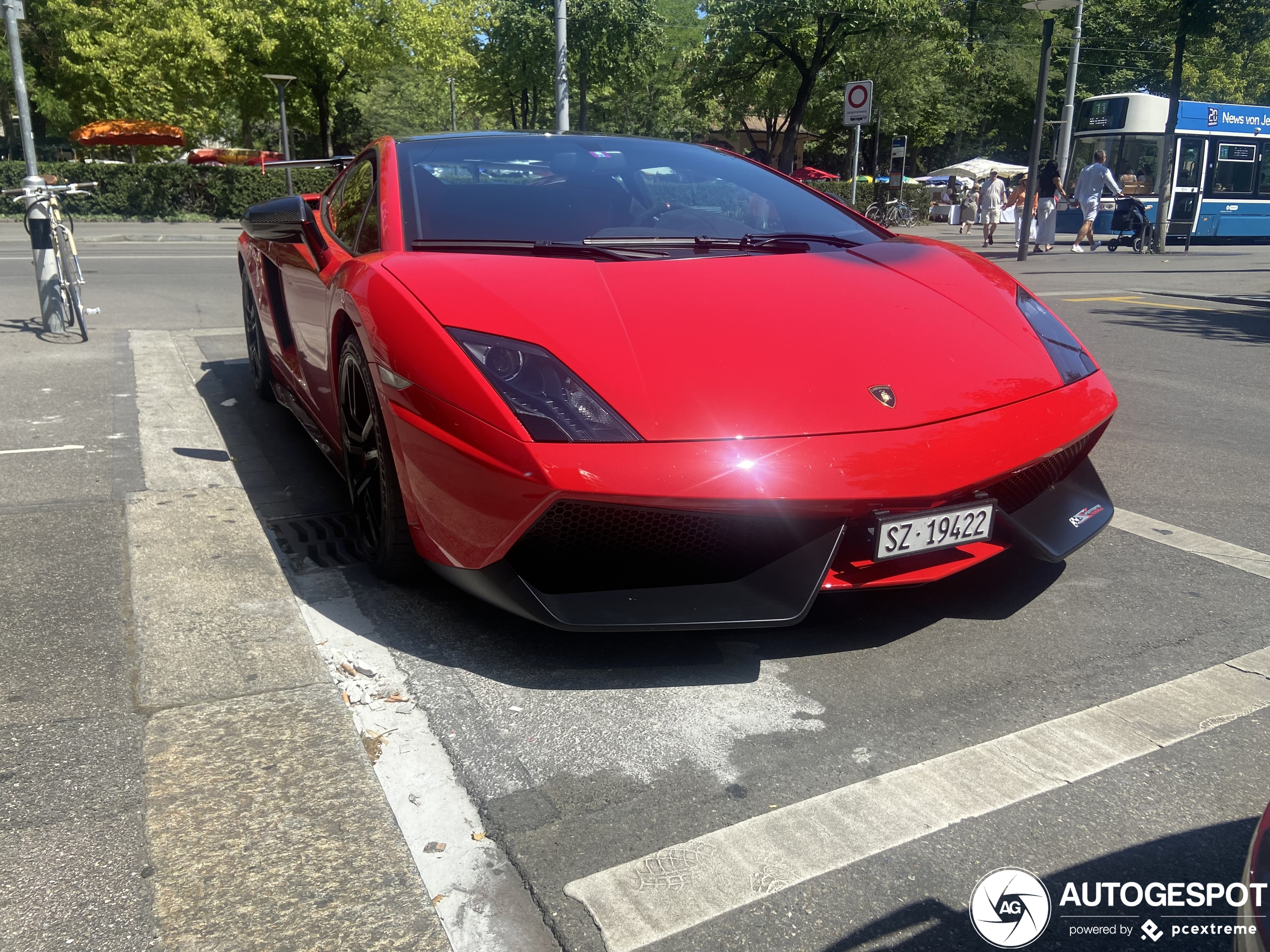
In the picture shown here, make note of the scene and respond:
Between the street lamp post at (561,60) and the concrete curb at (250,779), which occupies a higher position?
the street lamp post at (561,60)

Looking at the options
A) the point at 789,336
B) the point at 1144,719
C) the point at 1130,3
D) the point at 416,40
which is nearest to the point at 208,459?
the point at 789,336

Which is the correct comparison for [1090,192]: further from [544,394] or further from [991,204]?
[544,394]

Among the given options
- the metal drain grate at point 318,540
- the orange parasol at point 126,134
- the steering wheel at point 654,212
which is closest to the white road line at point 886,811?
the metal drain grate at point 318,540

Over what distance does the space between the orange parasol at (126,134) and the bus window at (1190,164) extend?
30.3 m

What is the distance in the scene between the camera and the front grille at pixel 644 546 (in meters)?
2.43

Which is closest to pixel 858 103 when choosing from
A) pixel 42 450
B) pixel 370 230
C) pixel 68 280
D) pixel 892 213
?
pixel 68 280

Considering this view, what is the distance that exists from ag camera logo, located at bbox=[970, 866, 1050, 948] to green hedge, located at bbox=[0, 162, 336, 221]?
80.8ft

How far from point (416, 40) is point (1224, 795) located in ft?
109

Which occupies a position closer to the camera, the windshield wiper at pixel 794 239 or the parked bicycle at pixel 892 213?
the windshield wiper at pixel 794 239

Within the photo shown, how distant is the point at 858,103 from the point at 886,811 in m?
13.9

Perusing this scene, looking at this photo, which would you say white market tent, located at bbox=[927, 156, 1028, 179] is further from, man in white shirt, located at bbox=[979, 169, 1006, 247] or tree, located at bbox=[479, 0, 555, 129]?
man in white shirt, located at bbox=[979, 169, 1006, 247]

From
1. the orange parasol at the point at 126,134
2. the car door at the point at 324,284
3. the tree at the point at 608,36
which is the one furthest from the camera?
the tree at the point at 608,36

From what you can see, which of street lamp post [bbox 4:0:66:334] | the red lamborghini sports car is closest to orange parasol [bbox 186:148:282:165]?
street lamp post [bbox 4:0:66:334]

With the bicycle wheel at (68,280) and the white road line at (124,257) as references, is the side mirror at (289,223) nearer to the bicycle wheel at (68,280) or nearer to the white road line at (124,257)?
the bicycle wheel at (68,280)
